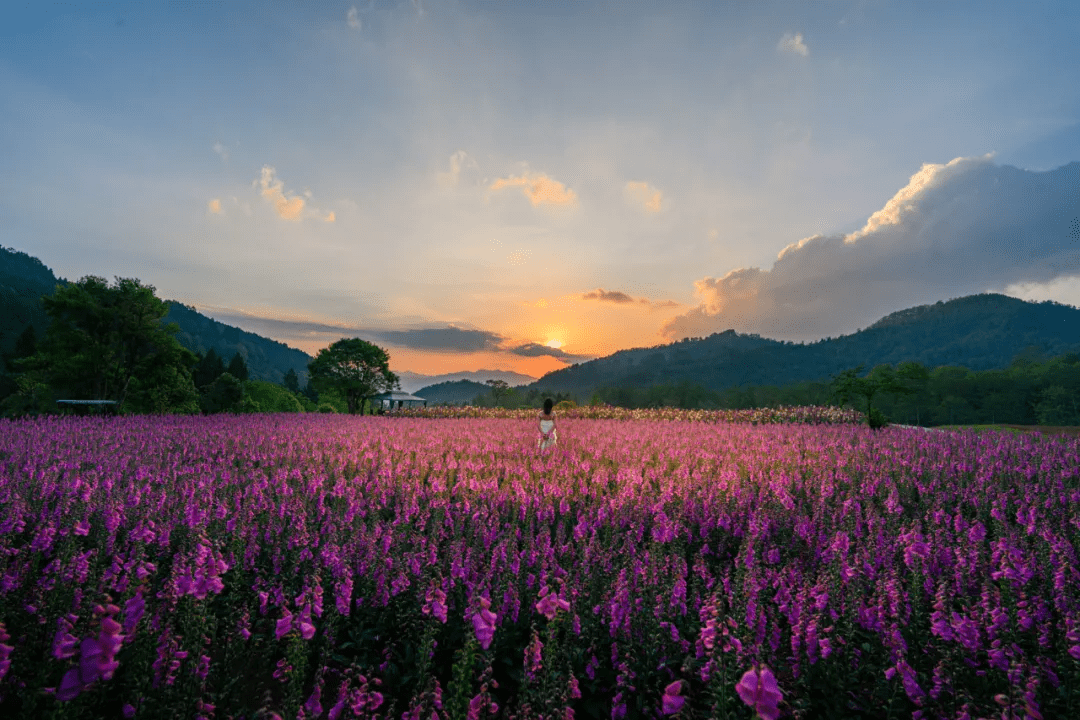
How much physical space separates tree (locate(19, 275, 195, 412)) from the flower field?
66.8 ft

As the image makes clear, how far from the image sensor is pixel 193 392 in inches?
1117

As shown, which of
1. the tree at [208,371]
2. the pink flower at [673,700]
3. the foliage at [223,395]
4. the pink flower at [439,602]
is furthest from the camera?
the tree at [208,371]

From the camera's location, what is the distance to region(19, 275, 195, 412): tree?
24.6 metres

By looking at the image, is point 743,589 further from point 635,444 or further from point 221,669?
point 635,444

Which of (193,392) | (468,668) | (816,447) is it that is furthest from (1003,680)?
(193,392)

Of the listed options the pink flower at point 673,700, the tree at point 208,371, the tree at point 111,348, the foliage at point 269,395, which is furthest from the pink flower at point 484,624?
the tree at point 208,371

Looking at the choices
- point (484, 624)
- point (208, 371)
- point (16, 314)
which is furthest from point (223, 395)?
point (16, 314)

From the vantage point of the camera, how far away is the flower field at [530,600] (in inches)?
106

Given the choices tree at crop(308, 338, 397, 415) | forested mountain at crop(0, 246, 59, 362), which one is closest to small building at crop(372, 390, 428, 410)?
tree at crop(308, 338, 397, 415)

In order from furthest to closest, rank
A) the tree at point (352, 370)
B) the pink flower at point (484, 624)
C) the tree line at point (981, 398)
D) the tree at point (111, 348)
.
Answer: the tree line at point (981, 398)
the tree at point (352, 370)
the tree at point (111, 348)
the pink flower at point (484, 624)

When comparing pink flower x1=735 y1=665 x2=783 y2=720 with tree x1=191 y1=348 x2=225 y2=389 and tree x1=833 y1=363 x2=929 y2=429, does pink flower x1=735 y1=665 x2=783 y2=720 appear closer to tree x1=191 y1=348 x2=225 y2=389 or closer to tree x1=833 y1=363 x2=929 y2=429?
tree x1=833 y1=363 x2=929 y2=429

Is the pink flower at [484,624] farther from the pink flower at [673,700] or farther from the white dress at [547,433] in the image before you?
the white dress at [547,433]

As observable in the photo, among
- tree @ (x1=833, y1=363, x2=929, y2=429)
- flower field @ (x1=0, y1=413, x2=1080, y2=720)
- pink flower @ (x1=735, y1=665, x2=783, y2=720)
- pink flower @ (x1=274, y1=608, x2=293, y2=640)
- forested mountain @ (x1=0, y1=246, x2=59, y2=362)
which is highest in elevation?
forested mountain @ (x1=0, y1=246, x2=59, y2=362)

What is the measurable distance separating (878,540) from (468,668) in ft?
16.2
